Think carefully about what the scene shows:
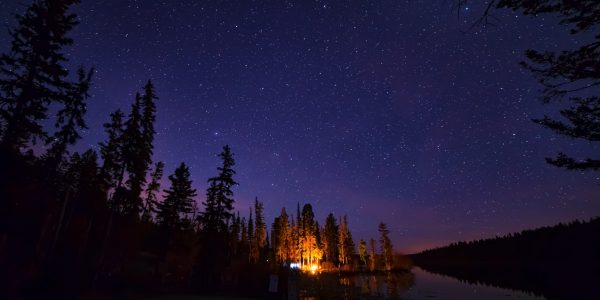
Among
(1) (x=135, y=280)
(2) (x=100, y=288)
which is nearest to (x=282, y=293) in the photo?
(2) (x=100, y=288)

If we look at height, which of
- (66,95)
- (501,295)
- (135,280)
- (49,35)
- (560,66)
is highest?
(49,35)

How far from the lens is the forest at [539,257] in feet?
239

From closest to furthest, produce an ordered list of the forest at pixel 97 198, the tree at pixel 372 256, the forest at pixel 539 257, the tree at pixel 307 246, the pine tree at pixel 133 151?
the forest at pixel 97 198 < the pine tree at pixel 133 151 < the forest at pixel 539 257 < the tree at pixel 307 246 < the tree at pixel 372 256

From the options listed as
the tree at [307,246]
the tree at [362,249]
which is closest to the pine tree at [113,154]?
the tree at [307,246]

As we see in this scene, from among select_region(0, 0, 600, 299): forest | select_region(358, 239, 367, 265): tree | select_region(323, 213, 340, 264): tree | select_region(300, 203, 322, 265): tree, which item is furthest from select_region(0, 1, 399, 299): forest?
select_region(358, 239, 367, 265): tree

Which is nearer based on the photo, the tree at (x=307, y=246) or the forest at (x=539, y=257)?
the forest at (x=539, y=257)

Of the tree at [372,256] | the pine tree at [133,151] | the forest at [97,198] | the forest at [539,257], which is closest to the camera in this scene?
the forest at [97,198]

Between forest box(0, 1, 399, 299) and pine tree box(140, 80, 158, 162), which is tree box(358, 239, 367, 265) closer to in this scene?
forest box(0, 1, 399, 299)

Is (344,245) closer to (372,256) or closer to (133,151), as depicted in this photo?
(372,256)

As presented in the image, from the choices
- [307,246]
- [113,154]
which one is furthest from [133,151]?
[307,246]

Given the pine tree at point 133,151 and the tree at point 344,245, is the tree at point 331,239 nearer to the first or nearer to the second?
the tree at point 344,245

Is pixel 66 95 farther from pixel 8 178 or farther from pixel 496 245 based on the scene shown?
pixel 496 245

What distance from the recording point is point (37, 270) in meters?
16.6

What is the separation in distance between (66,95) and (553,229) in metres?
153
